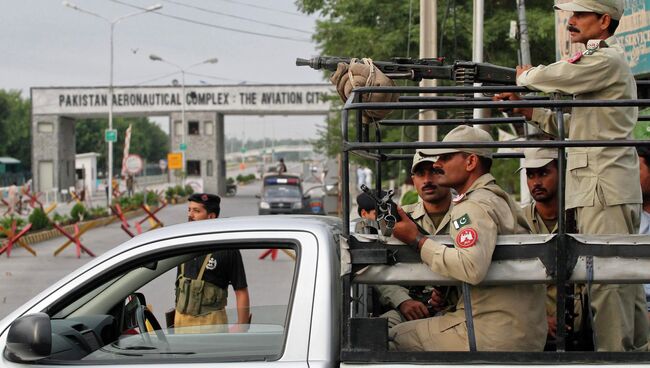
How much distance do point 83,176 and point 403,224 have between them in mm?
65439

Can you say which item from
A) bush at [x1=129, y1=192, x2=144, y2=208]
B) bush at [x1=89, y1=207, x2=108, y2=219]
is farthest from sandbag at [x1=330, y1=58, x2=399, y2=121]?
bush at [x1=129, y1=192, x2=144, y2=208]

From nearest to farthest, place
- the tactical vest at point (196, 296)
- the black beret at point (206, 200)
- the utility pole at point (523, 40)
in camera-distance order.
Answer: the tactical vest at point (196, 296) < the black beret at point (206, 200) < the utility pole at point (523, 40)

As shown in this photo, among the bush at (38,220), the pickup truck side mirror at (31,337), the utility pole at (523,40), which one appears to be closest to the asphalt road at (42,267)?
the bush at (38,220)

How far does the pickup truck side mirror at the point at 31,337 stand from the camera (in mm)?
3266

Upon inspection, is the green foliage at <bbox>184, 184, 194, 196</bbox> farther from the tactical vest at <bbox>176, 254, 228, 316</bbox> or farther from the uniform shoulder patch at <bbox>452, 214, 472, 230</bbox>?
the uniform shoulder patch at <bbox>452, 214, 472, 230</bbox>

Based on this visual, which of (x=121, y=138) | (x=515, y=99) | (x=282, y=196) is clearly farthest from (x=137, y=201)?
(x=121, y=138)

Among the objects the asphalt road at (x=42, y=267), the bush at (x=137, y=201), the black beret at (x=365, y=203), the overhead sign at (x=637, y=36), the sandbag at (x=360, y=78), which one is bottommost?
the asphalt road at (x=42, y=267)

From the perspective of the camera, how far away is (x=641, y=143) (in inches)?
128

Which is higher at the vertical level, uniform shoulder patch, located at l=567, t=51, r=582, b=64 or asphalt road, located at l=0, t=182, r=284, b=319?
uniform shoulder patch, located at l=567, t=51, r=582, b=64

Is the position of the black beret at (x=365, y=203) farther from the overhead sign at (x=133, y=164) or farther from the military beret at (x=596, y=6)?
the overhead sign at (x=133, y=164)

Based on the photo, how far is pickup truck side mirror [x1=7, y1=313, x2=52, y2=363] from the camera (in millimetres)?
3266

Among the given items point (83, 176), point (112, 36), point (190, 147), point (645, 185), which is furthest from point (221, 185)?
point (645, 185)

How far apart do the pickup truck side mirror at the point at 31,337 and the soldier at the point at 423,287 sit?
49.2 inches

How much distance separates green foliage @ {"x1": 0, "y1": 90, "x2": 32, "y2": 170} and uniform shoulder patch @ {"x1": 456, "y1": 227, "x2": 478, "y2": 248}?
3591 inches
